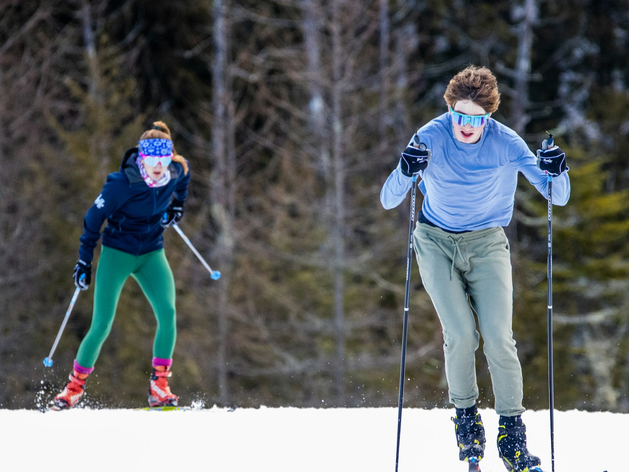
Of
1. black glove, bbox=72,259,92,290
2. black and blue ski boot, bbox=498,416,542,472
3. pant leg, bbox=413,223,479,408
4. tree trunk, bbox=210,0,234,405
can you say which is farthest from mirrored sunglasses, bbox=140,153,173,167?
tree trunk, bbox=210,0,234,405

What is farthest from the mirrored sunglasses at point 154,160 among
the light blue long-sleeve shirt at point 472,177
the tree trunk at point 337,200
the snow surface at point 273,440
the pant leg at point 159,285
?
the tree trunk at point 337,200

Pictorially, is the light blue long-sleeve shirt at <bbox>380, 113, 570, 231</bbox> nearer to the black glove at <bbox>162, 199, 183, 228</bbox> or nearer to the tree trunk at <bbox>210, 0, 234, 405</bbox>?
the black glove at <bbox>162, 199, 183, 228</bbox>

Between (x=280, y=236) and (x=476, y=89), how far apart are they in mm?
11736

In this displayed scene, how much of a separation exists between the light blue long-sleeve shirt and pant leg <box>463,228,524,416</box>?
136 millimetres

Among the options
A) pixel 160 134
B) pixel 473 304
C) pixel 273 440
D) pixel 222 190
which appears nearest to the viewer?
pixel 473 304

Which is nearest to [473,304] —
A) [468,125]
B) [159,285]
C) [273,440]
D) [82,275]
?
[468,125]

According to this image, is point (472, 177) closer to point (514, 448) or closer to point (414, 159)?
point (414, 159)

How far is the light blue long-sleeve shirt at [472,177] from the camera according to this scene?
12.9 feet

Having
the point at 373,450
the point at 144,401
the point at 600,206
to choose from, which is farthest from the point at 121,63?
the point at 373,450

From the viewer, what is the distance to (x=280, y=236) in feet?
51.0

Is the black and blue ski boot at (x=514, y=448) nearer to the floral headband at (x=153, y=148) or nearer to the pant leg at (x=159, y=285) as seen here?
the pant leg at (x=159, y=285)

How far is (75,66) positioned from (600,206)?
13.4m

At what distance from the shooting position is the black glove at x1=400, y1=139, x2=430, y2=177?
12.6 ft

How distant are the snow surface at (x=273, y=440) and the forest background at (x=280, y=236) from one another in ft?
24.8
